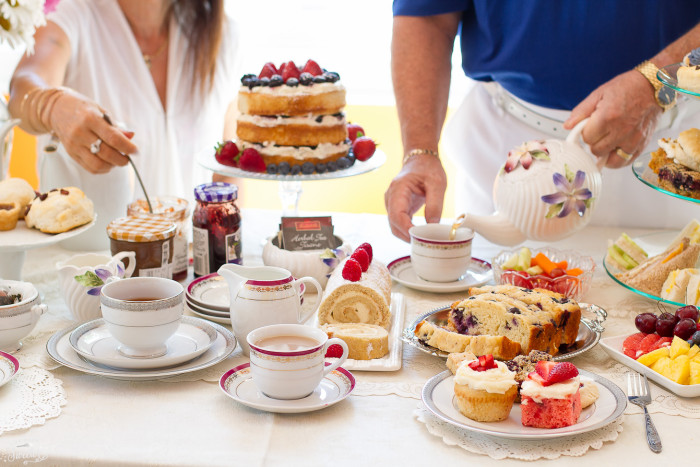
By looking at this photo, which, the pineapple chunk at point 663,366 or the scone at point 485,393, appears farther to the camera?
the pineapple chunk at point 663,366

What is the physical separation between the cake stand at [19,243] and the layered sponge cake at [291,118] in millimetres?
529

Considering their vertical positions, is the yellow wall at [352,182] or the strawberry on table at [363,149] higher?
the strawberry on table at [363,149]

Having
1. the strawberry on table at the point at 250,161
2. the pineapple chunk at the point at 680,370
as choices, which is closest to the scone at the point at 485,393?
the pineapple chunk at the point at 680,370

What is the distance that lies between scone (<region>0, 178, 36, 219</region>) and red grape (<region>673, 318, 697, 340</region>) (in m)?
1.37

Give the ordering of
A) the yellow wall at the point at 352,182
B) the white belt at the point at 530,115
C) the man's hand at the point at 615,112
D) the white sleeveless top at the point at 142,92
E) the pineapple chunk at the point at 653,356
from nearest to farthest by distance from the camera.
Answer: the pineapple chunk at the point at 653,356 < the man's hand at the point at 615,112 < the white belt at the point at 530,115 < the white sleeveless top at the point at 142,92 < the yellow wall at the point at 352,182

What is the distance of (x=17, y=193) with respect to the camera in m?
1.73

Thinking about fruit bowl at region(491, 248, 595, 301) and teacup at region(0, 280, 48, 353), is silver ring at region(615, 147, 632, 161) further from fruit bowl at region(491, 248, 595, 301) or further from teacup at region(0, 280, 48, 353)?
teacup at region(0, 280, 48, 353)

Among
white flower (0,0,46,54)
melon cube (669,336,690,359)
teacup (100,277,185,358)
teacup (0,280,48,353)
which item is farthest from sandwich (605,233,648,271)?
white flower (0,0,46,54)

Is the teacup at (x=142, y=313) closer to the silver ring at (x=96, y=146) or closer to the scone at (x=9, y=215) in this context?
the scone at (x=9, y=215)

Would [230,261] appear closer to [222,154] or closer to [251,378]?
[222,154]

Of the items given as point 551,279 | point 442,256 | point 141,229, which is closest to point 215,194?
point 141,229

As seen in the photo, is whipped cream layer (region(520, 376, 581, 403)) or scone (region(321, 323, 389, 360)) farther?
scone (region(321, 323, 389, 360))

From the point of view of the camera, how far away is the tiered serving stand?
5.01 feet

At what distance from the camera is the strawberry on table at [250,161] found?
195 cm
